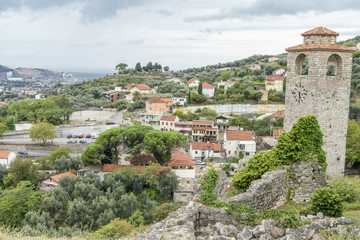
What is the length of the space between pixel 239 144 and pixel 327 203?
104 ft

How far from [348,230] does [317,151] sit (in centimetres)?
351

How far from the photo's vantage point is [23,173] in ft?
97.7

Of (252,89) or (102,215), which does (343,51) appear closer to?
(102,215)

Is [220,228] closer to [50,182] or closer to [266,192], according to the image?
[266,192]

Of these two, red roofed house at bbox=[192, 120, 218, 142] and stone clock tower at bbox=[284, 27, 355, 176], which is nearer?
stone clock tower at bbox=[284, 27, 355, 176]

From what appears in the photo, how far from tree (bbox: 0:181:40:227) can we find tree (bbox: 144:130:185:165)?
1167cm

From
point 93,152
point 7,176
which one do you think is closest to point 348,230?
point 93,152

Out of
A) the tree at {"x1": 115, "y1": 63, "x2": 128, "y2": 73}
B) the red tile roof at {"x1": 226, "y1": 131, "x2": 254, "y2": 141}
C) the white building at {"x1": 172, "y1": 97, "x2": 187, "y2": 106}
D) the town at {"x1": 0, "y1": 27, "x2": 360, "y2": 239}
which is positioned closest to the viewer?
the town at {"x1": 0, "y1": 27, "x2": 360, "y2": 239}

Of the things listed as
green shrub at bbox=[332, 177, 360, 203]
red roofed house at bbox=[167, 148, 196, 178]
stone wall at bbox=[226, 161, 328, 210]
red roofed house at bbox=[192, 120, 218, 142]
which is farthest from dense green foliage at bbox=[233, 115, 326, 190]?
red roofed house at bbox=[192, 120, 218, 142]

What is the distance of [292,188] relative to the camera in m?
7.75

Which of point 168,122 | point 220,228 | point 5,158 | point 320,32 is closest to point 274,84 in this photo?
point 168,122

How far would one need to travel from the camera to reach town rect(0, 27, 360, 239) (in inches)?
219

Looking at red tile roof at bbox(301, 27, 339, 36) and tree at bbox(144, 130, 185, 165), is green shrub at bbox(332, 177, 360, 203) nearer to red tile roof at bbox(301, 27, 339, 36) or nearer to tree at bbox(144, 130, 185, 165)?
red tile roof at bbox(301, 27, 339, 36)

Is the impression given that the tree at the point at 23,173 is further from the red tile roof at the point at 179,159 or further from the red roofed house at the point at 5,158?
the red tile roof at the point at 179,159
